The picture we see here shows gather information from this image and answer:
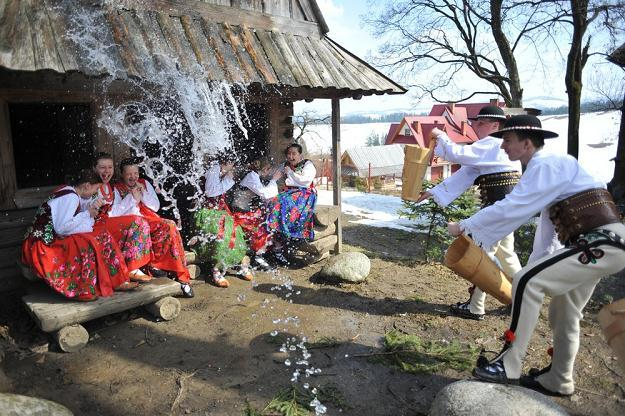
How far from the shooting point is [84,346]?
4172mm

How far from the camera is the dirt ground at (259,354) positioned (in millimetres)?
3432

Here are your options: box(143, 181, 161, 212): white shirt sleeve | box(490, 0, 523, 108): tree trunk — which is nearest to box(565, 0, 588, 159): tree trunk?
box(490, 0, 523, 108): tree trunk

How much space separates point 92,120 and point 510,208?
15.4 ft

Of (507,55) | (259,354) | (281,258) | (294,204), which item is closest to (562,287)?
(259,354)

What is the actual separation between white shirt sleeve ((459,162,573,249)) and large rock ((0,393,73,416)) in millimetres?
3254

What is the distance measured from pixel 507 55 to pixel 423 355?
15.2 metres

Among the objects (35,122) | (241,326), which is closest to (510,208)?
(241,326)

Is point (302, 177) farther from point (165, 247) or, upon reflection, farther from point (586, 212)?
point (586, 212)

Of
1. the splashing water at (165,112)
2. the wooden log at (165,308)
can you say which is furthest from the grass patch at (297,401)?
the splashing water at (165,112)

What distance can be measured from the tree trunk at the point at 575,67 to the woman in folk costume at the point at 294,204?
34.8 ft

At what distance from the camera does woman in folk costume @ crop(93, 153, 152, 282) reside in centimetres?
477

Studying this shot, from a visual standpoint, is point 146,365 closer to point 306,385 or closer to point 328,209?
point 306,385

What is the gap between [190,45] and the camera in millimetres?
5148

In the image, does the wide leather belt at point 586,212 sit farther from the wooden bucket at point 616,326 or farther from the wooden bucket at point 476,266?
the wooden bucket at point 476,266
